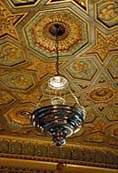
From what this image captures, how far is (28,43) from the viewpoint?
18.1 feet

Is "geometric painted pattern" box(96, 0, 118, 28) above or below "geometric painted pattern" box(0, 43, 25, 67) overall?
above

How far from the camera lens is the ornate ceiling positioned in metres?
5.02

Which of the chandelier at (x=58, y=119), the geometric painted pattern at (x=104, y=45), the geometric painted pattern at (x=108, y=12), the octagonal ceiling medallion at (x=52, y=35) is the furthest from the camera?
the geometric painted pattern at (x=104, y=45)

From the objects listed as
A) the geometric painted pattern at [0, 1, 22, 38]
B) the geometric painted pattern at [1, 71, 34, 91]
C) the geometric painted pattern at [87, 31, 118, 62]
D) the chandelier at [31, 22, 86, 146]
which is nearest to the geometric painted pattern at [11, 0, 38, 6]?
the geometric painted pattern at [0, 1, 22, 38]

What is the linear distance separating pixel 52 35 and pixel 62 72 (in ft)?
3.21

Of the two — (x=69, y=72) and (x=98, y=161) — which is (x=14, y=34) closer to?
(x=69, y=72)

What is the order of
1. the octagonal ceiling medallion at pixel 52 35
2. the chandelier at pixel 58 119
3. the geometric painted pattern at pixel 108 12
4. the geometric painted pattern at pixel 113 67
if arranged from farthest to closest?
the geometric painted pattern at pixel 113 67 → the octagonal ceiling medallion at pixel 52 35 → the geometric painted pattern at pixel 108 12 → the chandelier at pixel 58 119

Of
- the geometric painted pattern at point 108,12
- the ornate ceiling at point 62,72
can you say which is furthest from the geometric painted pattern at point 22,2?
→ the geometric painted pattern at point 108,12

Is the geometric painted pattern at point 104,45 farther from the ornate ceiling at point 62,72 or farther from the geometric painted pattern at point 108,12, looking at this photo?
the geometric painted pattern at point 108,12

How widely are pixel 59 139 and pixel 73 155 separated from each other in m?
4.48

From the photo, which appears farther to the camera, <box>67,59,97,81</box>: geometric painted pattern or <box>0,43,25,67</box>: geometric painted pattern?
<box>67,59,97,81</box>: geometric painted pattern

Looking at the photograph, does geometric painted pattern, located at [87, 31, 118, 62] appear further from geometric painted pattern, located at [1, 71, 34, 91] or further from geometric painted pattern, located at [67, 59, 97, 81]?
geometric painted pattern, located at [1, 71, 34, 91]

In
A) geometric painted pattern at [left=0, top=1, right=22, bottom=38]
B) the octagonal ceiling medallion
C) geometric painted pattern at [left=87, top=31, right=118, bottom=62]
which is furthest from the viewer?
geometric painted pattern at [left=87, top=31, right=118, bottom=62]

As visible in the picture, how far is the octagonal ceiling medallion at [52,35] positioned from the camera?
5.09 m
